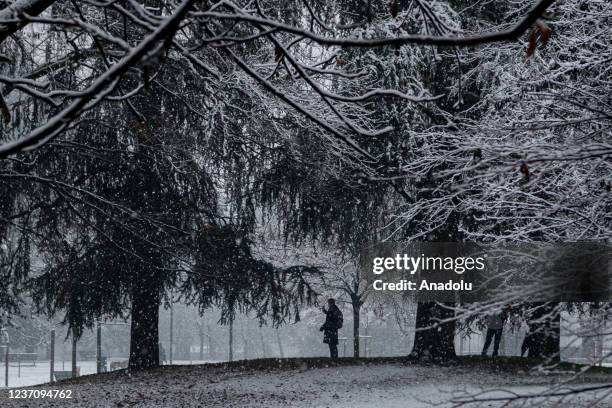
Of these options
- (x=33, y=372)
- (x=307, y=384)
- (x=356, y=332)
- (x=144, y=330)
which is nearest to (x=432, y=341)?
(x=307, y=384)

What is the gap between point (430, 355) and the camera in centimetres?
1482

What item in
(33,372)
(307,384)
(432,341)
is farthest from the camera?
(33,372)

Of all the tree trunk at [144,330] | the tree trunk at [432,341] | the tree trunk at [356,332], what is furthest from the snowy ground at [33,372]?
the tree trunk at [432,341]

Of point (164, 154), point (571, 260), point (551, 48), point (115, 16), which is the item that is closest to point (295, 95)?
point (164, 154)

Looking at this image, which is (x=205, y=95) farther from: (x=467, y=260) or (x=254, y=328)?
(x=254, y=328)

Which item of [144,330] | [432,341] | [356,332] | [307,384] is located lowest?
[307,384]

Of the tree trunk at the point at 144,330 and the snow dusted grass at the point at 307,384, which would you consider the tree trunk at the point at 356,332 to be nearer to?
the snow dusted grass at the point at 307,384

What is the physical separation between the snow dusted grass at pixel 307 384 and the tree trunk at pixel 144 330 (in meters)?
0.64

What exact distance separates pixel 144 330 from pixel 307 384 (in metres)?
4.88

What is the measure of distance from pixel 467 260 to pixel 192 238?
204 inches

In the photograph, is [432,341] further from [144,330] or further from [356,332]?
[356,332]

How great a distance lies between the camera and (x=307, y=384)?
1180cm

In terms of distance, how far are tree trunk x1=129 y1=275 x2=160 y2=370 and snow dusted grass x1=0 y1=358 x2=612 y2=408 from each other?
636 millimetres

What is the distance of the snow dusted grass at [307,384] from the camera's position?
1024 centimetres
